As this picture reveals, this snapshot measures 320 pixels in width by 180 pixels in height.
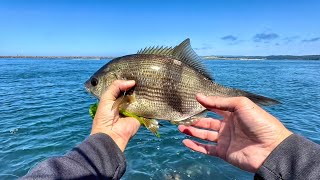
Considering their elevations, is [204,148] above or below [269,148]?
below

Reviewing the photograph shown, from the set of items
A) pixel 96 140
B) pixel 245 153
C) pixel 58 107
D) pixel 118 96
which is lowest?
pixel 58 107

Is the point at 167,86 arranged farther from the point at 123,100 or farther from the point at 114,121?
the point at 114,121

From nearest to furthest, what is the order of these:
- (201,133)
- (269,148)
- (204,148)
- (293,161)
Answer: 1. (293,161)
2. (269,148)
3. (204,148)
4. (201,133)

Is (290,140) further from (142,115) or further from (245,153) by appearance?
(142,115)

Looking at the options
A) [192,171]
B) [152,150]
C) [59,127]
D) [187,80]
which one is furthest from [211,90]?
[59,127]

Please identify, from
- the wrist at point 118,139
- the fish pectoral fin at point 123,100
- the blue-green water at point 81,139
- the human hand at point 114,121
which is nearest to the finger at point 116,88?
the human hand at point 114,121

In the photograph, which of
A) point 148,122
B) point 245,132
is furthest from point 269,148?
point 148,122

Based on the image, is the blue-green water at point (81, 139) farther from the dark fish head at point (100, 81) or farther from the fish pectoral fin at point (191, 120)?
the dark fish head at point (100, 81)
